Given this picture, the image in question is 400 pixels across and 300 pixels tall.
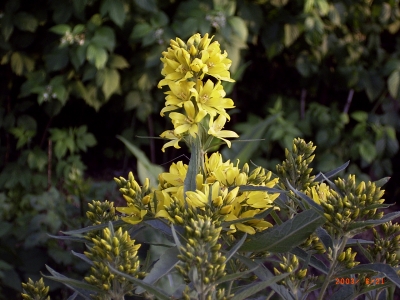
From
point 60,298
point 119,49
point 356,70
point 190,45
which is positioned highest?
point 190,45

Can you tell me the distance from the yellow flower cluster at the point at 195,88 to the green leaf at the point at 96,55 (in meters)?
1.64

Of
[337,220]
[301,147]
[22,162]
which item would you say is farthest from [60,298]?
[337,220]

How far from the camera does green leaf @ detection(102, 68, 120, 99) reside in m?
2.53

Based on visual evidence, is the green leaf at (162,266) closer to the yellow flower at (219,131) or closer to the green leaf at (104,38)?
the yellow flower at (219,131)

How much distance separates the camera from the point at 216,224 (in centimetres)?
61

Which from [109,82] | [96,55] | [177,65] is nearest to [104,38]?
[96,55]

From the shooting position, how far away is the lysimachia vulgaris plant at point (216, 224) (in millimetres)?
566

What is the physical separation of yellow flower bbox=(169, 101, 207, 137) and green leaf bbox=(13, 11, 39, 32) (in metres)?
2.01

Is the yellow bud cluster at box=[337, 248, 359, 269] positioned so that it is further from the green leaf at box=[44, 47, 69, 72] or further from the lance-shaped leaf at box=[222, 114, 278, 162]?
Answer: the green leaf at box=[44, 47, 69, 72]

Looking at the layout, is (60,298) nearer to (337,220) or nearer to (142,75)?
(142,75)

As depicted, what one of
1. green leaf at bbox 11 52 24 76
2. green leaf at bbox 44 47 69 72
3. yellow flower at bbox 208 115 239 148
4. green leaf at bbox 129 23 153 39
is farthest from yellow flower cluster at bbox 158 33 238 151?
green leaf at bbox 11 52 24 76

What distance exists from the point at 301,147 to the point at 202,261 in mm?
329

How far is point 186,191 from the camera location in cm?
64
